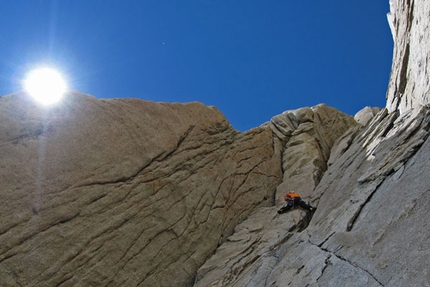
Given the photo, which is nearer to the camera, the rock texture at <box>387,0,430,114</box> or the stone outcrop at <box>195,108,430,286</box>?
the stone outcrop at <box>195,108,430,286</box>

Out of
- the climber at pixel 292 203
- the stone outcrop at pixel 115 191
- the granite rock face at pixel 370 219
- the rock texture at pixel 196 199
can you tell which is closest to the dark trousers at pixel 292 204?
the climber at pixel 292 203

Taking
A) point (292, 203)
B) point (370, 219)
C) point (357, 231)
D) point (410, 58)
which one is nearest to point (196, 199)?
point (292, 203)

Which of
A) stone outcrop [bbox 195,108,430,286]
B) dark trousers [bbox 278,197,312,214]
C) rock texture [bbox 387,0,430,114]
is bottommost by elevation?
stone outcrop [bbox 195,108,430,286]

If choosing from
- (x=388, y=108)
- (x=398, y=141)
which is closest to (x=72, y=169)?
(x=398, y=141)

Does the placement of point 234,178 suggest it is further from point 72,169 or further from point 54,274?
point 54,274

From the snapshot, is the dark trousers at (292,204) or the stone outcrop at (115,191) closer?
the stone outcrop at (115,191)

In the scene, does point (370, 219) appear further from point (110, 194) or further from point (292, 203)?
point (110, 194)

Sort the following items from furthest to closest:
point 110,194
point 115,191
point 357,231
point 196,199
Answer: point 196,199
point 115,191
point 110,194
point 357,231

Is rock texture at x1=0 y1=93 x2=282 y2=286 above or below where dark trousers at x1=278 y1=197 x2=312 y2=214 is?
above

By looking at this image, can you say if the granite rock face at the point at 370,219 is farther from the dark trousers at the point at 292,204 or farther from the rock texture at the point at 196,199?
the dark trousers at the point at 292,204

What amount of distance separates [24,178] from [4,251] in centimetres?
347

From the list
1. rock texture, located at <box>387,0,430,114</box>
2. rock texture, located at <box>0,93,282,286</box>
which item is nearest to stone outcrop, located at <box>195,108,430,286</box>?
rock texture, located at <box>387,0,430,114</box>

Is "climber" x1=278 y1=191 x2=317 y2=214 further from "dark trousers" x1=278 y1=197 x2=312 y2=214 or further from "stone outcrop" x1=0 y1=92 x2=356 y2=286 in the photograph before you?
"stone outcrop" x1=0 y1=92 x2=356 y2=286

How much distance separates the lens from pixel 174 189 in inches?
975
